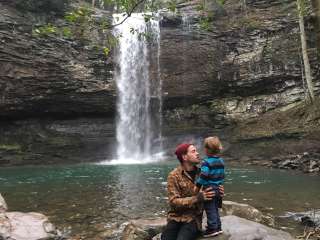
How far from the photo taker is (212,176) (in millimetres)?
5793

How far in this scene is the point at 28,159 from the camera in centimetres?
3198

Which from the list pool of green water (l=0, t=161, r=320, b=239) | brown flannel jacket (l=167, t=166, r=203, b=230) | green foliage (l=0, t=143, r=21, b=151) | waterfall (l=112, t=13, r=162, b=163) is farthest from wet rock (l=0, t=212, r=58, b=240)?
waterfall (l=112, t=13, r=162, b=163)

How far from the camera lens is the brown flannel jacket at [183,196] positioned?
18.6 feet

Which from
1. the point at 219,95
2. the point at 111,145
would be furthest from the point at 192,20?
the point at 111,145

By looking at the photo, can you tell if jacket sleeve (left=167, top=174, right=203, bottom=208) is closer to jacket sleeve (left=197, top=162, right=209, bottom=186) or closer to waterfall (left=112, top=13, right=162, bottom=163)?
jacket sleeve (left=197, top=162, right=209, bottom=186)

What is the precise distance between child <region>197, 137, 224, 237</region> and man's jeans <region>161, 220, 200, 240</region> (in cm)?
19

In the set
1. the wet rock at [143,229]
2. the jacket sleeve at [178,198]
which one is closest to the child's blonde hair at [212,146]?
the jacket sleeve at [178,198]

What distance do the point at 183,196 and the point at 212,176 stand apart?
0.48m

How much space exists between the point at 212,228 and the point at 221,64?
28.3m

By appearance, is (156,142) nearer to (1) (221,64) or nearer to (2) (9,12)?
(1) (221,64)

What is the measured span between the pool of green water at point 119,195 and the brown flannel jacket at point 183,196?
177 inches

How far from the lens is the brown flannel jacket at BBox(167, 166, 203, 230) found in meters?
5.66

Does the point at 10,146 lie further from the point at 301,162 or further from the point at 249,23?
the point at 301,162

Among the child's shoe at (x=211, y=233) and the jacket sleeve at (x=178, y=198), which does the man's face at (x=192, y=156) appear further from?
the child's shoe at (x=211, y=233)
